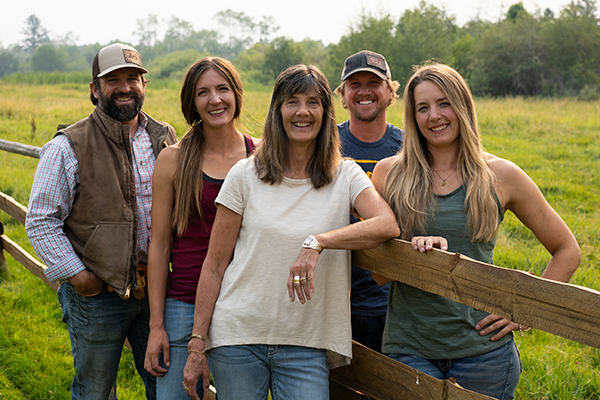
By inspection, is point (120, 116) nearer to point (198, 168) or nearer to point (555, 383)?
point (198, 168)

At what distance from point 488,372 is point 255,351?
1.02m

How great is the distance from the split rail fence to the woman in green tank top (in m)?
0.09

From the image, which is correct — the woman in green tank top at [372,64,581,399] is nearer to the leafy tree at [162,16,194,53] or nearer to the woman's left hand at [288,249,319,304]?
the woman's left hand at [288,249,319,304]

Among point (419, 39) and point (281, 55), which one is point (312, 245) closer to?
point (419, 39)

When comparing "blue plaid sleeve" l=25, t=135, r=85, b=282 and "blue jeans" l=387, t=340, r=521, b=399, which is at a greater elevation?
"blue plaid sleeve" l=25, t=135, r=85, b=282

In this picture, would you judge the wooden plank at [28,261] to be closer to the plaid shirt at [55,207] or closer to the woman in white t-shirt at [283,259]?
the plaid shirt at [55,207]

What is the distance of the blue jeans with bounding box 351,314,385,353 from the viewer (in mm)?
2928

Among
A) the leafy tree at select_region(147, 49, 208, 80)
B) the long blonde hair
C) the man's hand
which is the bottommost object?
the man's hand

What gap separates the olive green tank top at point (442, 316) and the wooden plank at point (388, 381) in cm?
9

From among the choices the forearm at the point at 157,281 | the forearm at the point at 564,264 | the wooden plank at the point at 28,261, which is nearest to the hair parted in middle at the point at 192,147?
the forearm at the point at 157,281

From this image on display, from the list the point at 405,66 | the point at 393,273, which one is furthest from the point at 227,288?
the point at 405,66

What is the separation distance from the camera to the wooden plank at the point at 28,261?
5.15 metres

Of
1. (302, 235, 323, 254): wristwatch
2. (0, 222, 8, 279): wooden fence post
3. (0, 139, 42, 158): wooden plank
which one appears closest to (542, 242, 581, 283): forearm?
(302, 235, 323, 254): wristwatch

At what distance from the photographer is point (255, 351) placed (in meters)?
2.29
